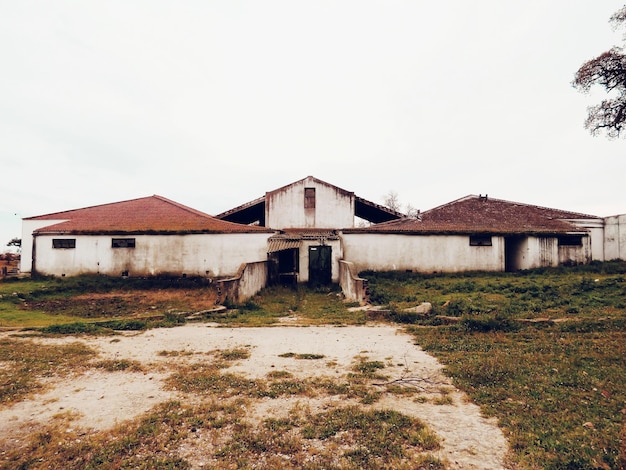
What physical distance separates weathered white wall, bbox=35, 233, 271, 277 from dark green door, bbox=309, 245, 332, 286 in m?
2.90

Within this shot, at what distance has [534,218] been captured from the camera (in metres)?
22.7

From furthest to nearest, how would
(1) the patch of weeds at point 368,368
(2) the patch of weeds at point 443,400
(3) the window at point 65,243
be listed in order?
(3) the window at point 65,243, (1) the patch of weeds at point 368,368, (2) the patch of weeds at point 443,400

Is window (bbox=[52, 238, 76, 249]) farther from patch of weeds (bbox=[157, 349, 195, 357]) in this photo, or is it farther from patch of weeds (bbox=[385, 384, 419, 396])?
patch of weeds (bbox=[385, 384, 419, 396])

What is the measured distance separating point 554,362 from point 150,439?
6666 mm

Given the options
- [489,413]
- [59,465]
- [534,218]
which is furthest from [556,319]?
[534,218]

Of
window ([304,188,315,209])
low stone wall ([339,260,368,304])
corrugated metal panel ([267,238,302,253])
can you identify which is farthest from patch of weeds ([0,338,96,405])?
window ([304,188,315,209])

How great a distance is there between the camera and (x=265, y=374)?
6.11 meters

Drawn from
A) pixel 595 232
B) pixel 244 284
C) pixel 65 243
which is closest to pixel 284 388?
pixel 244 284

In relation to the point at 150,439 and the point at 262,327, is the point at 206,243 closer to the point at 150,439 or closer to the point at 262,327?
the point at 262,327

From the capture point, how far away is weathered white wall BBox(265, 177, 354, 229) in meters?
24.4

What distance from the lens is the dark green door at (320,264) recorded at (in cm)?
1938

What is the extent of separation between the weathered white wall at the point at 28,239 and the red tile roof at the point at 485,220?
2068 cm

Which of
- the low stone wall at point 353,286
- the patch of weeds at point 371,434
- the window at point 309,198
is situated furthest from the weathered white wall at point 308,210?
the patch of weeds at point 371,434

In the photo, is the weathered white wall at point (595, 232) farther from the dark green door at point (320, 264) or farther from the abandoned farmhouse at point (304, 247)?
the dark green door at point (320, 264)
